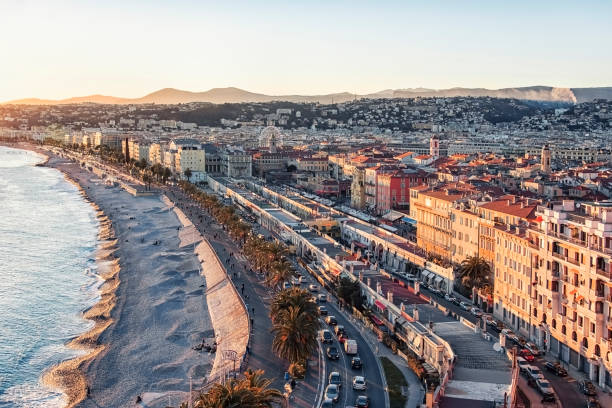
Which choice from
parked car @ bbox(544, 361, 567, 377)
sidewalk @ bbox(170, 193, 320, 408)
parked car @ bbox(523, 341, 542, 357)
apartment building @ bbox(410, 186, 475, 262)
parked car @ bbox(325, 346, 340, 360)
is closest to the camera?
sidewalk @ bbox(170, 193, 320, 408)

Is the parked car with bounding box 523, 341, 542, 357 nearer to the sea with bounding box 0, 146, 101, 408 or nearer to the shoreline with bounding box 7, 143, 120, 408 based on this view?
the shoreline with bounding box 7, 143, 120, 408

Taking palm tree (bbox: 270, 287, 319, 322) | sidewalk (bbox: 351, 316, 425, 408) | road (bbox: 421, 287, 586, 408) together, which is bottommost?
road (bbox: 421, 287, 586, 408)

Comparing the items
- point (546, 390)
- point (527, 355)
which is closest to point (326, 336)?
point (527, 355)

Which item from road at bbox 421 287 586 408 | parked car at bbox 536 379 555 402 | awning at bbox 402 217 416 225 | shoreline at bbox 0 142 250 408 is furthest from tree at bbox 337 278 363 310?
awning at bbox 402 217 416 225

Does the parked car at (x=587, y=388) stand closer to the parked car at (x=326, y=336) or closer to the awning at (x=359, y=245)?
the parked car at (x=326, y=336)

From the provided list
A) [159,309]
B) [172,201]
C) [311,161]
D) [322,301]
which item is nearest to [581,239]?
[322,301]

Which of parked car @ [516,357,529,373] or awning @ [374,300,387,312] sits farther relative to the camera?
awning @ [374,300,387,312]

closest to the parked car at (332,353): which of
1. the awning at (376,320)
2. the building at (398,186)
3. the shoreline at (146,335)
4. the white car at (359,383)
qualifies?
the white car at (359,383)
